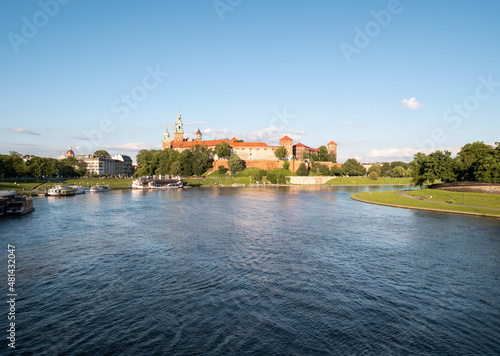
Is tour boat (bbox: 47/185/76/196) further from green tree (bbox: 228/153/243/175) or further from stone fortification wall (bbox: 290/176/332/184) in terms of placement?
stone fortification wall (bbox: 290/176/332/184)

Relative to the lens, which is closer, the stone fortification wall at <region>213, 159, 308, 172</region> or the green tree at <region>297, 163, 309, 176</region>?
the green tree at <region>297, 163, 309, 176</region>

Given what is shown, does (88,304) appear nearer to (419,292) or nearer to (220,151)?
(419,292)

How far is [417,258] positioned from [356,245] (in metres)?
4.79

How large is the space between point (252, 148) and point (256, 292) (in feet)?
518

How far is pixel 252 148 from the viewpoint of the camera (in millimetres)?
172375

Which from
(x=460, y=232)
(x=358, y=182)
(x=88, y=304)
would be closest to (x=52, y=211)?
(x=88, y=304)

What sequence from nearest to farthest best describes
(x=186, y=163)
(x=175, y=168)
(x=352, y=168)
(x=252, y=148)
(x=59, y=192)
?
(x=59, y=192), (x=175, y=168), (x=186, y=163), (x=352, y=168), (x=252, y=148)

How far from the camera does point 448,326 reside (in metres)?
12.7

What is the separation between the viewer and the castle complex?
160 m

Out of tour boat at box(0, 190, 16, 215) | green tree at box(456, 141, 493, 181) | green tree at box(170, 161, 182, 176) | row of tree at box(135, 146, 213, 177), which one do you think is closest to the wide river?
tour boat at box(0, 190, 16, 215)

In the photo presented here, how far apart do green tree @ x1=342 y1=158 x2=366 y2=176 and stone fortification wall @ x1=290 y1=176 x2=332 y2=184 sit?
14628 millimetres

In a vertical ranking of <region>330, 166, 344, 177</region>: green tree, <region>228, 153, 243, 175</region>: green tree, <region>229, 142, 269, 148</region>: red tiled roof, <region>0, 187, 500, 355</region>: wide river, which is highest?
<region>229, 142, 269, 148</region>: red tiled roof

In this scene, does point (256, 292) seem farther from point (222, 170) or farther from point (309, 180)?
point (309, 180)

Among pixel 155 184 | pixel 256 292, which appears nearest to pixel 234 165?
pixel 155 184
